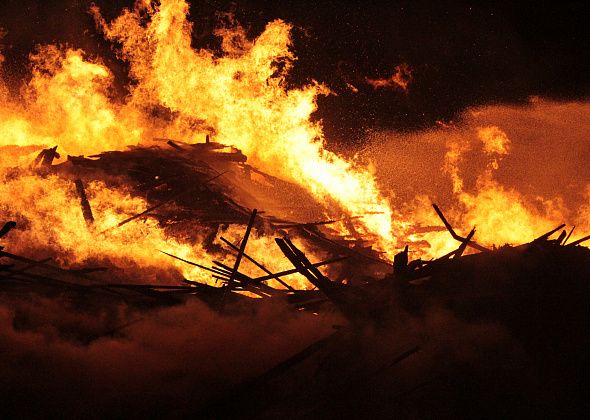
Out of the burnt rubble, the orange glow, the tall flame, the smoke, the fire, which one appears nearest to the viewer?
the smoke

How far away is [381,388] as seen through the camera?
3955 mm

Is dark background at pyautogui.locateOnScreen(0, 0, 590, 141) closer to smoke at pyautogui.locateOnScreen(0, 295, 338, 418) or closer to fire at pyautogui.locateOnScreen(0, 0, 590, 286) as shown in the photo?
fire at pyautogui.locateOnScreen(0, 0, 590, 286)

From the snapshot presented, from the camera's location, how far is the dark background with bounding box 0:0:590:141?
11141 millimetres

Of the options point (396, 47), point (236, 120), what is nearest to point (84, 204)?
point (236, 120)

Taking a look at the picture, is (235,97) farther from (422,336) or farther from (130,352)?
(422,336)

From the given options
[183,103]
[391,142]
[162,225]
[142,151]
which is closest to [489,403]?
[162,225]

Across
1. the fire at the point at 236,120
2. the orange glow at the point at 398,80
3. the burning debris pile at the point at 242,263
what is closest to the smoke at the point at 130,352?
the burning debris pile at the point at 242,263

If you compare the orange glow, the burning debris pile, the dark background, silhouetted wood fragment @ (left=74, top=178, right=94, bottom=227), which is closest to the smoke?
the burning debris pile

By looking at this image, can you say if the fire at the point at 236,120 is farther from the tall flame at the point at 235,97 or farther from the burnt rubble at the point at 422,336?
the burnt rubble at the point at 422,336

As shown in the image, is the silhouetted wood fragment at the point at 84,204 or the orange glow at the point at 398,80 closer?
the silhouetted wood fragment at the point at 84,204

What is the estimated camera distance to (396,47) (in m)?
13.2

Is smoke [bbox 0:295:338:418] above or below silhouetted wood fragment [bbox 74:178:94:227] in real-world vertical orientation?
below

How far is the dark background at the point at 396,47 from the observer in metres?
11.1

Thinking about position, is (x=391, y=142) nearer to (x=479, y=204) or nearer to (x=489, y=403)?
(x=479, y=204)
